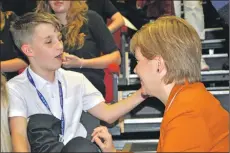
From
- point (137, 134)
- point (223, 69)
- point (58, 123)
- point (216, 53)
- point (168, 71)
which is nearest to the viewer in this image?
point (168, 71)

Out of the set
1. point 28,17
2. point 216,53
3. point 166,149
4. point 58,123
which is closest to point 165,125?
point 166,149

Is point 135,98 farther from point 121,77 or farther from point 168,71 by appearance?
point 121,77

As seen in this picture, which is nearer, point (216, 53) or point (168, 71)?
point (168, 71)

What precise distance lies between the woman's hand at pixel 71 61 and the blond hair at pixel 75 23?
0.20 meters

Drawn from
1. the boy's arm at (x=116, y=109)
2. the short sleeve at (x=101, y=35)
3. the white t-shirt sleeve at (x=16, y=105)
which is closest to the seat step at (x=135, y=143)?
the short sleeve at (x=101, y=35)

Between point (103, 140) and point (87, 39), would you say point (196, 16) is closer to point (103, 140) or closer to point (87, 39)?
point (87, 39)

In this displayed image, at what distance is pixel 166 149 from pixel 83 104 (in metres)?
0.79

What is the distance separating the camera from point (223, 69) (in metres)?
4.21

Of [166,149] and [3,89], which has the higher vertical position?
[3,89]

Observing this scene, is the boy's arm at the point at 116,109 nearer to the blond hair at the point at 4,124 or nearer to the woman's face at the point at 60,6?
the blond hair at the point at 4,124

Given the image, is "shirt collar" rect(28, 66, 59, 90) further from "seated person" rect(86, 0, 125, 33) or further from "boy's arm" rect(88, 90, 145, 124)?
"seated person" rect(86, 0, 125, 33)

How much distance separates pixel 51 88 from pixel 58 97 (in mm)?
55

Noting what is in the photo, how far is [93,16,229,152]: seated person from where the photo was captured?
4.73 feet

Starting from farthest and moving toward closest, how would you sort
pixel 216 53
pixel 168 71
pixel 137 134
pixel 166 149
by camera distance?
pixel 216 53, pixel 137 134, pixel 168 71, pixel 166 149
